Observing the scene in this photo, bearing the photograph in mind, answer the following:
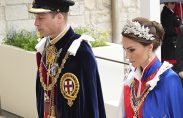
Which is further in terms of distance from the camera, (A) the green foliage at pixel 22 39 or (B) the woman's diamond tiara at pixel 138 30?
(A) the green foliage at pixel 22 39

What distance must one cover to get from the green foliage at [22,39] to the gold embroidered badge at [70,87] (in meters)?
3.23

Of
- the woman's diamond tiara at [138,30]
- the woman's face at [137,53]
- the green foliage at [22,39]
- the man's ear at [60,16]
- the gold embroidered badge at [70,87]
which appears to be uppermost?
the man's ear at [60,16]

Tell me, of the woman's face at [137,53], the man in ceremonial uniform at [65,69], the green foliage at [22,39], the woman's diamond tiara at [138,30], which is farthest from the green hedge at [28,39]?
the woman's face at [137,53]

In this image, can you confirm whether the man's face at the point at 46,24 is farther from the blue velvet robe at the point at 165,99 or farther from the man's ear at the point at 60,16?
the blue velvet robe at the point at 165,99

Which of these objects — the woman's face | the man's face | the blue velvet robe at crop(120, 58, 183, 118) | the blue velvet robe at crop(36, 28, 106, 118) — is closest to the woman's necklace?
the blue velvet robe at crop(120, 58, 183, 118)

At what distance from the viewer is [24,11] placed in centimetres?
753

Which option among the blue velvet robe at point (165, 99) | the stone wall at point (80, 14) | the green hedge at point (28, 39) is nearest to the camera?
the blue velvet robe at point (165, 99)

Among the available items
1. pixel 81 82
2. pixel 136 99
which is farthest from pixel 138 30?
pixel 81 82

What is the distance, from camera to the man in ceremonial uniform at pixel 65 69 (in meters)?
3.42

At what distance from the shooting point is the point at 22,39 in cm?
697

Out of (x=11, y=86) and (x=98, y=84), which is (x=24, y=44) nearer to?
(x=11, y=86)

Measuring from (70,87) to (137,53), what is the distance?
0.73 metres

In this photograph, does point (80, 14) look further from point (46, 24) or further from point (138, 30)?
point (138, 30)

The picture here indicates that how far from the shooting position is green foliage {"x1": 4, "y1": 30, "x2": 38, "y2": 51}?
21.9 ft
